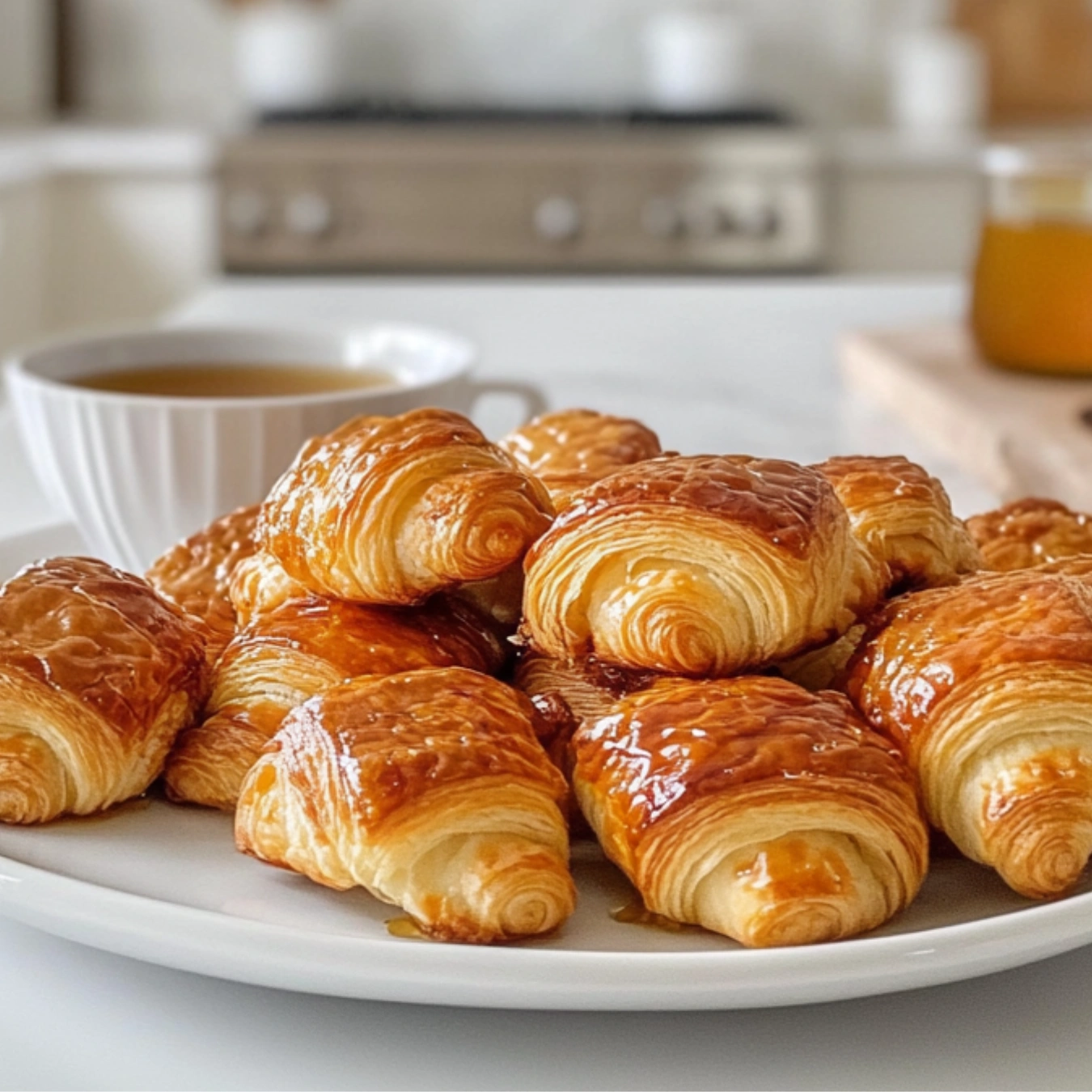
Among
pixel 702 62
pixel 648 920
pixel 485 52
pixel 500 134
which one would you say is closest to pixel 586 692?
pixel 648 920

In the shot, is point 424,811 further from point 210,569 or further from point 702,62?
point 702,62

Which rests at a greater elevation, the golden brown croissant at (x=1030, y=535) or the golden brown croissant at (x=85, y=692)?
the golden brown croissant at (x=1030, y=535)

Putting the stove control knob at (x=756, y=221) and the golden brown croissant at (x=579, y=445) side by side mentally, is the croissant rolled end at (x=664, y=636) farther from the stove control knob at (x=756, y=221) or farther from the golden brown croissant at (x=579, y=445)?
the stove control knob at (x=756, y=221)

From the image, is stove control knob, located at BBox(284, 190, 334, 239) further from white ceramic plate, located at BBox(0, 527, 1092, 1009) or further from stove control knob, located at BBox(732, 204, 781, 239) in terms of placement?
white ceramic plate, located at BBox(0, 527, 1092, 1009)

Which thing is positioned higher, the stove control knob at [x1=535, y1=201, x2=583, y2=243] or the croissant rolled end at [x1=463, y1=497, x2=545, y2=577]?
the croissant rolled end at [x1=463, y1=497, x2=545, y2=577]

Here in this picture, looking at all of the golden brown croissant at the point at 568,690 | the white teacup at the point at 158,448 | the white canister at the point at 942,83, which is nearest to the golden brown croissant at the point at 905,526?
the golden brown croissant at the point at 568,690

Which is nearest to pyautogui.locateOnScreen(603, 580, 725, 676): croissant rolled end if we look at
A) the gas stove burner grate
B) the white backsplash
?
the gas stove burner grate

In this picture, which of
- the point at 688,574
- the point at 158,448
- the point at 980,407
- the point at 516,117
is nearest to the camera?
the point at 688,574
